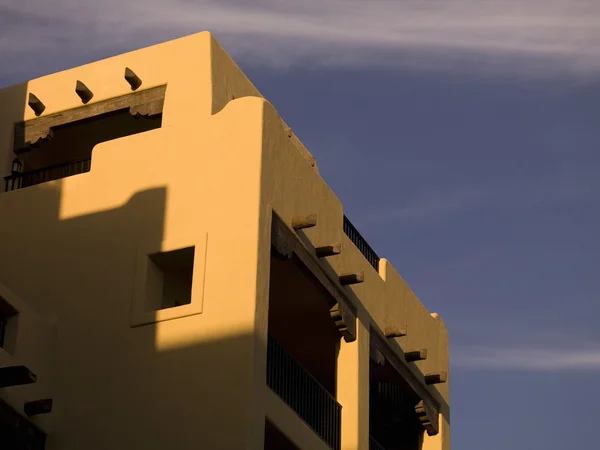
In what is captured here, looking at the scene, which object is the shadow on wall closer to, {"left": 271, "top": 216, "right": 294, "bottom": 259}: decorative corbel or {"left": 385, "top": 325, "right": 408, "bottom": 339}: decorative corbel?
{"left": 271, "top": 216, "right": 294, "bottom": 259}: decorative corbel

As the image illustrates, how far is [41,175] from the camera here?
1101 inches

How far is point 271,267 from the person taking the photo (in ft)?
78.7

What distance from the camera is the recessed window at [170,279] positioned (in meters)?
22.7

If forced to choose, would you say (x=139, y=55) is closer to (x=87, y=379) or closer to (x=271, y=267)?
(x=271, y=267)

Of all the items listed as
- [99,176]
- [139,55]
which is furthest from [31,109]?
[99,176]

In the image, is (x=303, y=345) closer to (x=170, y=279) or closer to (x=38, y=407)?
(x=170, y=279)

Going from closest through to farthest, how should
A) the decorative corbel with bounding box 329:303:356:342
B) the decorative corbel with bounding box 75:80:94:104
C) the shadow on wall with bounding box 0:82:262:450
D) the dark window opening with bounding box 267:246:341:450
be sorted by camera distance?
the shadow on wall with bounding box 0:82:262:450
the dark window opening with bounding box 267:246:341:450
the decorative corbel with bounding box 329:303:356:342
the decorative corbel with bounding box 75:80:94:104

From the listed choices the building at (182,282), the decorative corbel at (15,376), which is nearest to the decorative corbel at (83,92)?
the building at (182,282)

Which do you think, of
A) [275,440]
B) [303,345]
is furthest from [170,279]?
[303,345]

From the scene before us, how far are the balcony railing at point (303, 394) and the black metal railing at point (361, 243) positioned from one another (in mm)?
3738

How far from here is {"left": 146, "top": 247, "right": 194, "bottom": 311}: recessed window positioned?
2269 centimetres

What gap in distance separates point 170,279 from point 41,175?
5.71 metres

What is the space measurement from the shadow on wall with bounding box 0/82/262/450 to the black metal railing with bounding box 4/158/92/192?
164 cm

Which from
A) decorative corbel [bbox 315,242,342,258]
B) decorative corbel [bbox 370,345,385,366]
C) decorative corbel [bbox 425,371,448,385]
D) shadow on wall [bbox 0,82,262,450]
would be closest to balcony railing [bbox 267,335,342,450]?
shadow on wall [bbox 0,82,262,450]
